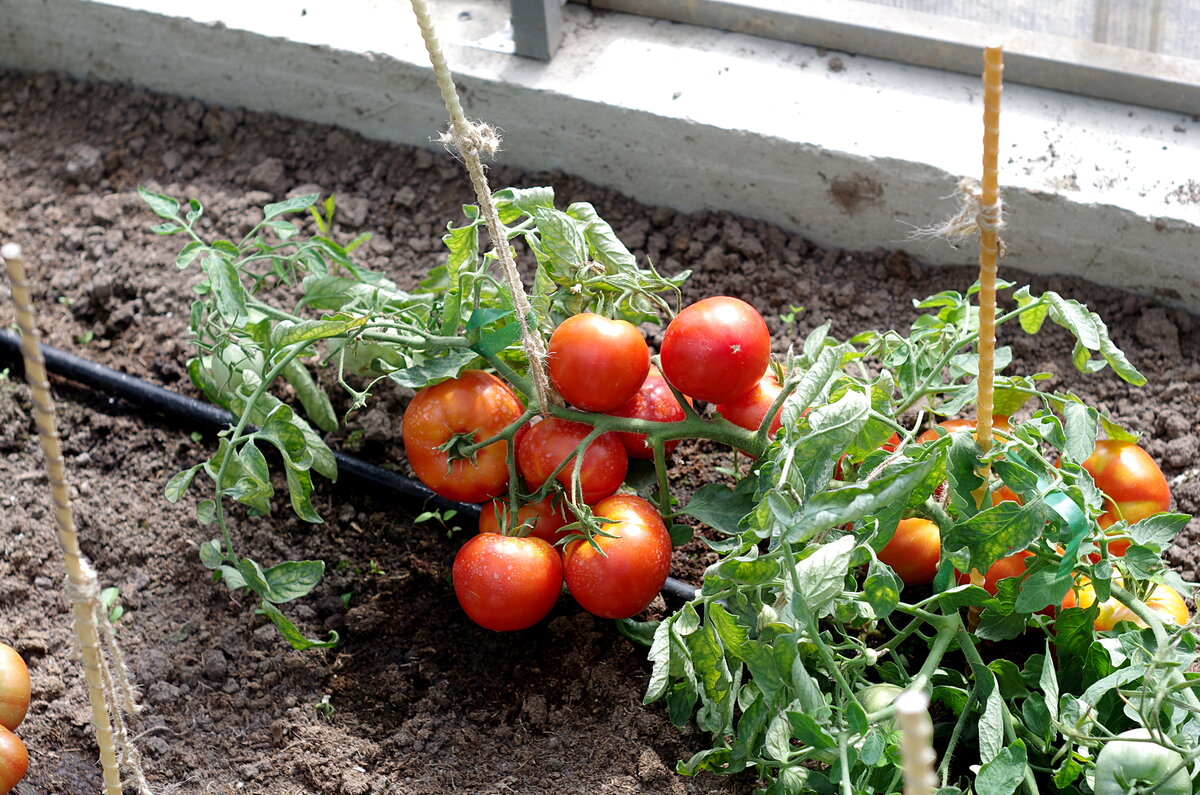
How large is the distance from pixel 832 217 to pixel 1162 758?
3.61ft

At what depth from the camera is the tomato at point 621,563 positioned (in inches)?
52.9

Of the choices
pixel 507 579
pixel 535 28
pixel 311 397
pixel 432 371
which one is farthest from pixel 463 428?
pixel 535 28

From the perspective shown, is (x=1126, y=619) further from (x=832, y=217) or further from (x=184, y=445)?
(x=184, y=445)

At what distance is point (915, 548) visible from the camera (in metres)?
1.39

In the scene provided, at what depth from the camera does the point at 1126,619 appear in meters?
1.30

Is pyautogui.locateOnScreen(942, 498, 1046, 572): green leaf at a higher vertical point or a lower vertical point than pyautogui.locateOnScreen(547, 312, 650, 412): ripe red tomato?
lower

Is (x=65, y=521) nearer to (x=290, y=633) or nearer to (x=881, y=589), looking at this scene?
(x=290, y=633)

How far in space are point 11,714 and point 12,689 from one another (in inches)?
1.3

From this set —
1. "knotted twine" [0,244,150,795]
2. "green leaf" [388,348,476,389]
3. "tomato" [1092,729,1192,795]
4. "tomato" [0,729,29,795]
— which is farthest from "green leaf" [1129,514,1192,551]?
"tomato" [0,729,29,795]

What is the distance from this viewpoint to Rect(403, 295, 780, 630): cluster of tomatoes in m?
1.35

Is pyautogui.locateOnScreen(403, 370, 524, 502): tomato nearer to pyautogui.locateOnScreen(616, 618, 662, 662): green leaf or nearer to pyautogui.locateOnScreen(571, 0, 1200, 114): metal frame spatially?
pyautogui.locateOnScreen(616, 618, 662, 662): green leaf

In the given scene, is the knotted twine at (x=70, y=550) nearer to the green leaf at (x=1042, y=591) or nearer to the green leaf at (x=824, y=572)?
the green leaf at (x=824, y=572)

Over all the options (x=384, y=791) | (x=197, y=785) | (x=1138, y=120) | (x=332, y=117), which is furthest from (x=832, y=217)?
(x=197, y=785)

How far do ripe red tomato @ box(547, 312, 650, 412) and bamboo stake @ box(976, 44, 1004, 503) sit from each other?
397 mm
